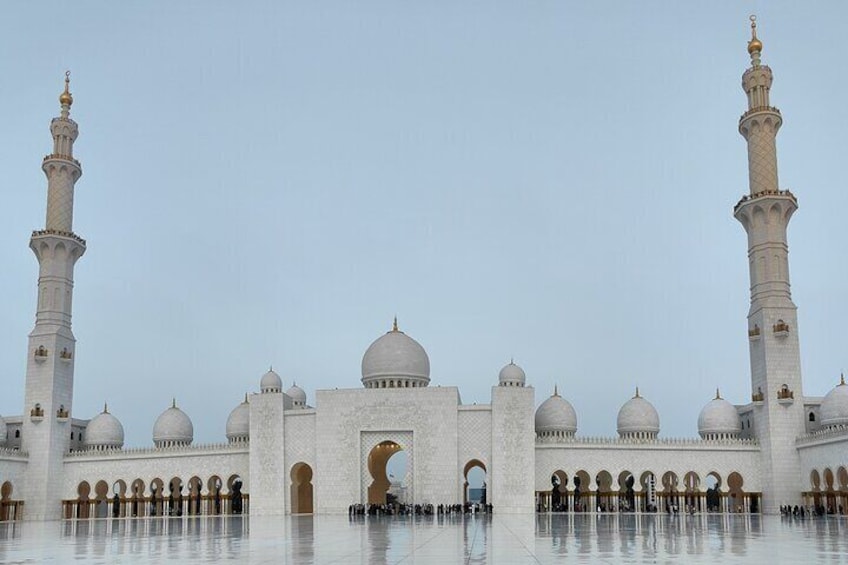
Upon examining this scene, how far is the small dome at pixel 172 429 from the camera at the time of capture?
37.8 meters

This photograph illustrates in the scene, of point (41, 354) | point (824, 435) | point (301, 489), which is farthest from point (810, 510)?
point (41, 354)

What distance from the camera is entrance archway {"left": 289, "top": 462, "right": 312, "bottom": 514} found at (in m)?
33.0

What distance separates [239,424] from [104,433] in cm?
626

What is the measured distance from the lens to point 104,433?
3838 cm

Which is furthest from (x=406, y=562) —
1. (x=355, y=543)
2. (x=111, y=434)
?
(x=111, y=434)

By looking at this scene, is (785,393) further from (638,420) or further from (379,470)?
(379,470)

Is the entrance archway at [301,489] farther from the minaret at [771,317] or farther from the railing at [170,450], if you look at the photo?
the minaret at [771,317]

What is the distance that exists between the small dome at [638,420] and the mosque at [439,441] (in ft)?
0.21

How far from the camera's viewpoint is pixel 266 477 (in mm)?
32688

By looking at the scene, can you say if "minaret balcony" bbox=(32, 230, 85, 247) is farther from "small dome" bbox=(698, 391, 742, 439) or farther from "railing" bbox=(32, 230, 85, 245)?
"small dome" bbox=(698, 391, 742, 439)

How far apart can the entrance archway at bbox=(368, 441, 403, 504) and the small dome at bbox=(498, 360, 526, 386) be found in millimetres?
5021

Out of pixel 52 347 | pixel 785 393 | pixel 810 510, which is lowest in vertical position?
pixel 810 510

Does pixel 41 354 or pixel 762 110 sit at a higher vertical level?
pixel 762 110

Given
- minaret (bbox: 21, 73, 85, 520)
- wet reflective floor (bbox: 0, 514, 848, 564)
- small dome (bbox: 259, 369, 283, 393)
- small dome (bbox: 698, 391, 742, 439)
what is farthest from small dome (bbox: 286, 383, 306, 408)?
wet reflective floor (bbox: 0, 514, 848, 564)
